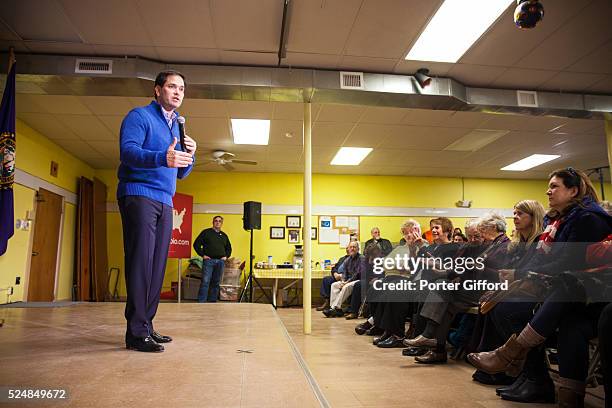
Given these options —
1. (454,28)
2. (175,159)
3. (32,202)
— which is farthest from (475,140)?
(32,202)

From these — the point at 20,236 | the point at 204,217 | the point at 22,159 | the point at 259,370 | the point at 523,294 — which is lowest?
the point at 259,370

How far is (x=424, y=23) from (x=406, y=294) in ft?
8.29

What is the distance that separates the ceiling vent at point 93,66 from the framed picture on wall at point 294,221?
17.9ft

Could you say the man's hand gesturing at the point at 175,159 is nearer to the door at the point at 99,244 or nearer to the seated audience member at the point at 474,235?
the seated audience member at the point at 474,235

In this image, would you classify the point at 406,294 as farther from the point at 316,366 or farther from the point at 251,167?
the point at 251,167

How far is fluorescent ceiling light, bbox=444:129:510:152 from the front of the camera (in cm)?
644

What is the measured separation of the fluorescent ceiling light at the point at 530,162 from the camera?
7727mm

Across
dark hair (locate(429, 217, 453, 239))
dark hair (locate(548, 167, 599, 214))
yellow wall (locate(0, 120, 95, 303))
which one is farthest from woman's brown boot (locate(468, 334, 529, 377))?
yellow wall (locate(0, 120, 95, 303))

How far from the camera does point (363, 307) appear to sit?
5656mm

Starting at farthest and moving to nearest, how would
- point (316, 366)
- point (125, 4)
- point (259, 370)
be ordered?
point (125, 4)
point (316, 366)
point (259, 370)

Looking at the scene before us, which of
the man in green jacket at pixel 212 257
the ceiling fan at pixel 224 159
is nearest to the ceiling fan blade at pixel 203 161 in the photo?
the ceiling fan at pixel 224 159

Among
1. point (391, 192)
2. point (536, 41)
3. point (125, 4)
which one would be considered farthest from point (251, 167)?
point (536, 41)

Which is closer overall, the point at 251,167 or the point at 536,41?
the point at 536,41

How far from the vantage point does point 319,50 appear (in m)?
4.19
